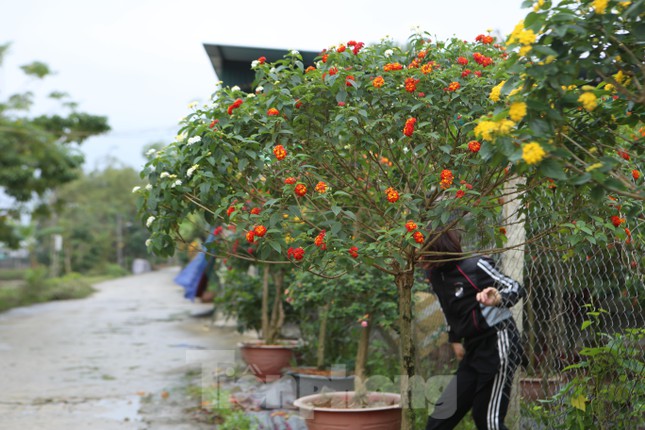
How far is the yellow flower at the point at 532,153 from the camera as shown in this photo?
6.38 ft

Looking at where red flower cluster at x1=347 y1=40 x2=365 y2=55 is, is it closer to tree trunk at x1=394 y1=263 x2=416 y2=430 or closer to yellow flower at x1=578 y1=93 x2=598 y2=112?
tree trunk at x1=394 y1=263 x2=416 y2=430

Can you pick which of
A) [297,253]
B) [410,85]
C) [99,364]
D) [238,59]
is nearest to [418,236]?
[297,253]

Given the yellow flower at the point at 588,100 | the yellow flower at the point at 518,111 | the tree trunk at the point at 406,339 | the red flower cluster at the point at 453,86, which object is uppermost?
the red flower cluster at the point at 453,86

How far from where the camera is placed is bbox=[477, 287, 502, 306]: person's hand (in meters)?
3.51

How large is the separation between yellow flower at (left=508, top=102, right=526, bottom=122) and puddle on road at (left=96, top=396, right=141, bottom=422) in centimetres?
544

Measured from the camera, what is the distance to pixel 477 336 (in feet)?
12.6

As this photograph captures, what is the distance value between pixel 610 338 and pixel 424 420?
183 centimetres

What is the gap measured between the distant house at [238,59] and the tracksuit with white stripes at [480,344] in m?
8.44

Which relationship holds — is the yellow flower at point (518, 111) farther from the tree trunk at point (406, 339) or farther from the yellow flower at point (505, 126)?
the tree trunk at point (406, 339)

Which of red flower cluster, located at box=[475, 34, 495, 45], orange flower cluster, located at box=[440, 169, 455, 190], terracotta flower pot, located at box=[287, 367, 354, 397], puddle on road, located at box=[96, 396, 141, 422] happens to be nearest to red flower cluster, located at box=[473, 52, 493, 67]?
red flower cluster, located at box=[475, 34, 495, 45]

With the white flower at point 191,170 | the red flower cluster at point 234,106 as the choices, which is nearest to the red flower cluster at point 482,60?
the red flower cluster at point 234,106

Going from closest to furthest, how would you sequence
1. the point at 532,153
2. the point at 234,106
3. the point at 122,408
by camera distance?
the point at 532,153 < the point at 234,106 < the point at 122,408

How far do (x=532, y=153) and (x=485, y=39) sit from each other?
5.78 feet

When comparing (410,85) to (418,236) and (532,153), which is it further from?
(532,153)
